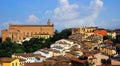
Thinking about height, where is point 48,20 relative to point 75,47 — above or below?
above

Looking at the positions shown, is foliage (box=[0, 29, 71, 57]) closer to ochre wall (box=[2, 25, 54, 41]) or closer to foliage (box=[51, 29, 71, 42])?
foliage (box=[51, 29, 71, 42])

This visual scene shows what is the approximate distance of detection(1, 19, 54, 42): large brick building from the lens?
6919 centimetres

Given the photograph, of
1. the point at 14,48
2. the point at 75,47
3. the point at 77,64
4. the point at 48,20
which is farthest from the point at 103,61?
the point at 48,20

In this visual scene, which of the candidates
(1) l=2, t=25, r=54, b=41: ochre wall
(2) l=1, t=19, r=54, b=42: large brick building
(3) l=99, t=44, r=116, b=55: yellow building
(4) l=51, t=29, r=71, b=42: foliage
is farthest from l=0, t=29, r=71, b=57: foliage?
(3) l=99, t=44, r=116, b=55: yellow building

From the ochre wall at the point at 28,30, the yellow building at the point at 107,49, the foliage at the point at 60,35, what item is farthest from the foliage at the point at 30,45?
the yellow building at the point at 107,49

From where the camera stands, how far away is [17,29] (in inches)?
2857

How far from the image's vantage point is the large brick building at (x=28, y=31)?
227ft

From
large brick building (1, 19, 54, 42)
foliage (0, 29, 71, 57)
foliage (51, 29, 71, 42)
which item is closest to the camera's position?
foliage (0, 29, 71, 57)

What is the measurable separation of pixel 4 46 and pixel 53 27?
13955 millimetres

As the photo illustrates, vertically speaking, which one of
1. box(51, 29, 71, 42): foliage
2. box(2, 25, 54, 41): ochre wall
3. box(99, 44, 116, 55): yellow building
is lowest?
box(99, 44, 116, 55): yellow building

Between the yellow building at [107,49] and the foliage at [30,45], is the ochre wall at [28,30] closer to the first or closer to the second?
the foliage at [30,45]

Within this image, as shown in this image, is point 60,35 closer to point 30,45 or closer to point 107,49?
point 30,45

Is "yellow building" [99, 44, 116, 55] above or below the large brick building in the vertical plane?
below

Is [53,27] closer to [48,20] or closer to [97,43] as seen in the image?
[48,20]
